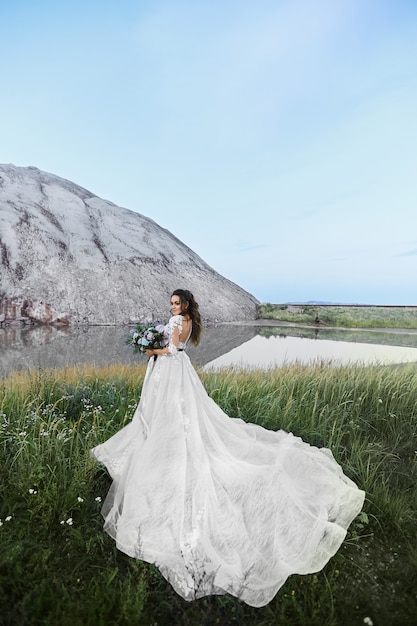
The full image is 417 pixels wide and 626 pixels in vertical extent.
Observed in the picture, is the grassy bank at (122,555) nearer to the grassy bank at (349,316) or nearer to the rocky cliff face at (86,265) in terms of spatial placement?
the rocky cliff face at (86,265)

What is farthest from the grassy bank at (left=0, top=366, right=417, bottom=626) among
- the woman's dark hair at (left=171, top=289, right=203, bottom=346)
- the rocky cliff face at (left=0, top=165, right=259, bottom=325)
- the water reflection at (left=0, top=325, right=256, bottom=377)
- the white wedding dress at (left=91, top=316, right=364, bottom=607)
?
the rocky cliff face at (left=0, top=165, right=259, bottom=325)

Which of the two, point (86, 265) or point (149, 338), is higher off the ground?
point (86, 265)

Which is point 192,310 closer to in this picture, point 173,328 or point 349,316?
point 173,328

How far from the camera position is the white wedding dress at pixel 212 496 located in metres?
2.95

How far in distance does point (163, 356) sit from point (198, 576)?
209 cm

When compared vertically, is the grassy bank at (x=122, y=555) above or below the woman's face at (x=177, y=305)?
below

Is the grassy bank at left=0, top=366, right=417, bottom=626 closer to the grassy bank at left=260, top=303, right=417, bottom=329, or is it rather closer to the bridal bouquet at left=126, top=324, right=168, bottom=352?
the bridal bouquet at left=126, top=324, right=168, bottom=352

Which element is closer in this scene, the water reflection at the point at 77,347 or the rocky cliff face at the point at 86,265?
the water reflection at the point at 77,347

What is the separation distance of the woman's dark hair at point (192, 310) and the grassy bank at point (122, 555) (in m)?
1.76

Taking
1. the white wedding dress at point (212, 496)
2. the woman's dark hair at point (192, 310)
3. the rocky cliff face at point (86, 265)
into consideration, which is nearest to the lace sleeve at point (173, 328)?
the white wedding dress at point (212, 496)

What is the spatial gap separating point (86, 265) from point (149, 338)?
51.6 ft

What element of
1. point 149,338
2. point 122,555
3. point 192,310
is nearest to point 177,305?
point 192,310

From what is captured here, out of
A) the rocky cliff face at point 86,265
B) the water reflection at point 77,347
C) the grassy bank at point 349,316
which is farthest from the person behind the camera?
the grassy bank at point 349,316

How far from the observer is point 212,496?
11.4 feet
